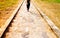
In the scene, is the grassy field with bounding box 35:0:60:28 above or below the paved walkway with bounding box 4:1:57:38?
below

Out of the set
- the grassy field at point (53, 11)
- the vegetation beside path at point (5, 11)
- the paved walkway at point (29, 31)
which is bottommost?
the grassy field at point (53, 11)

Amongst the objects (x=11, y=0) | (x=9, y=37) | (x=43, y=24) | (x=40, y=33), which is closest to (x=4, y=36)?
(x=9, y=37)

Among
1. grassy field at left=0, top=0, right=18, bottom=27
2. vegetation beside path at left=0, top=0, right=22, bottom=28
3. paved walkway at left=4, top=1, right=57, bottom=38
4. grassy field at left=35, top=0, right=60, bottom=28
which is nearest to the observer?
paved walkway at left=4, top=1, right=57, bottom=38

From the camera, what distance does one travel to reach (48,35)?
271 inches

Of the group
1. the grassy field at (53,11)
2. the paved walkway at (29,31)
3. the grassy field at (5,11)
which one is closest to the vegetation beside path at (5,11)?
the grassy field at (5,11)

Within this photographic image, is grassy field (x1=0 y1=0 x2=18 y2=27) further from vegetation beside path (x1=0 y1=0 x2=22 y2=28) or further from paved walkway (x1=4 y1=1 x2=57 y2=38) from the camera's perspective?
paved walkway (x1=4 y1=1 x2=57 y2=38)

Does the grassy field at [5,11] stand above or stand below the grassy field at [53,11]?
above

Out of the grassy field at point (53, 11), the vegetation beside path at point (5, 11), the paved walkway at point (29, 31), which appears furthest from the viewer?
the grassy field at point (53, 11)

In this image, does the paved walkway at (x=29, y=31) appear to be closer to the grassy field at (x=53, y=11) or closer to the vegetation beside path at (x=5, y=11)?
the vegetation beside path at (x=5, y=11)

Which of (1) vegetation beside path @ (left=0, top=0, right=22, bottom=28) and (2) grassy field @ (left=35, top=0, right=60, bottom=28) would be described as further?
(2) grassy field @ (left=35, top=0, right=60, bottom=28)

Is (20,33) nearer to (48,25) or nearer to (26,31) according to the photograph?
(26,31)

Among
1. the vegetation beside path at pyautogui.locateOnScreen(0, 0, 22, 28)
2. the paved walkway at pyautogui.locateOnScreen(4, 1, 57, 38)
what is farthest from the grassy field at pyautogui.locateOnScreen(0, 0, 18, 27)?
the paved walkway at pyautogui.locateOnScreen(4, 1, 57, 38)

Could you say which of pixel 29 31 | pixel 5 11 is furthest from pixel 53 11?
pixel 29 31

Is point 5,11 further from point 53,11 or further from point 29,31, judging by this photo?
point 29,31
